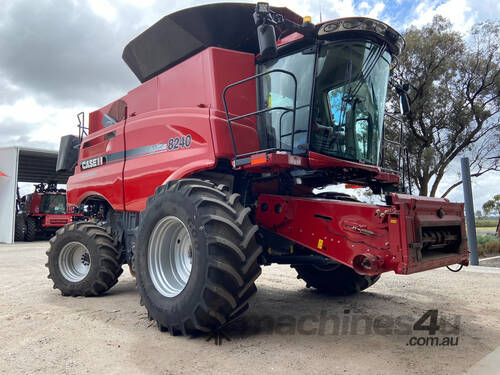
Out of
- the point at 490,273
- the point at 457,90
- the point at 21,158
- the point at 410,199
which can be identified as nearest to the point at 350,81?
the point at 410,199

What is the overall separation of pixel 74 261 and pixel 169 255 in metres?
2.69

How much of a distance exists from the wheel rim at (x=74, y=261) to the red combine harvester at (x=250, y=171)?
0.09 meters

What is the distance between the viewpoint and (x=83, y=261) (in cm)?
622

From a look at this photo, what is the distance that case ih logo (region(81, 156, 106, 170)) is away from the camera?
648 centimetres

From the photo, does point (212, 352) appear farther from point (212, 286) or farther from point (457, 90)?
point (457, 90)

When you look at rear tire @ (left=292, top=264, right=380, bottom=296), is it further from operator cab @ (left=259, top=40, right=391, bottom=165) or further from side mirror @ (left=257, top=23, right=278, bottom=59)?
side mirror @ (left=257, top=23, right=278, bottom=59)

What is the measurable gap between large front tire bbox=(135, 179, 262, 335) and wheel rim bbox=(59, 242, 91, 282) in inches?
91.0

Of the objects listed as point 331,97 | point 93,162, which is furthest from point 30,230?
point 331,97

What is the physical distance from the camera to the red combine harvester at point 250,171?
11.5 ft

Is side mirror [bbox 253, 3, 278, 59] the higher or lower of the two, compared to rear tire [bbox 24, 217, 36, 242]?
higher

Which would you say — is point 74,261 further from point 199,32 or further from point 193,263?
point 199,32

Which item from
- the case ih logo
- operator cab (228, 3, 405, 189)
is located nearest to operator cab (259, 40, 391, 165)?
operator cab (228, 3, 405, 189)

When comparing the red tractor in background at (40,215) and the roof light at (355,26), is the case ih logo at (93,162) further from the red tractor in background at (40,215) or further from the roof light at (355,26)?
the red tractor in background at (40,215)

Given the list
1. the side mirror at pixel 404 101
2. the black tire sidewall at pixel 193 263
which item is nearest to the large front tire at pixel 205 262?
the black tire sidewall at pixel 193 263
